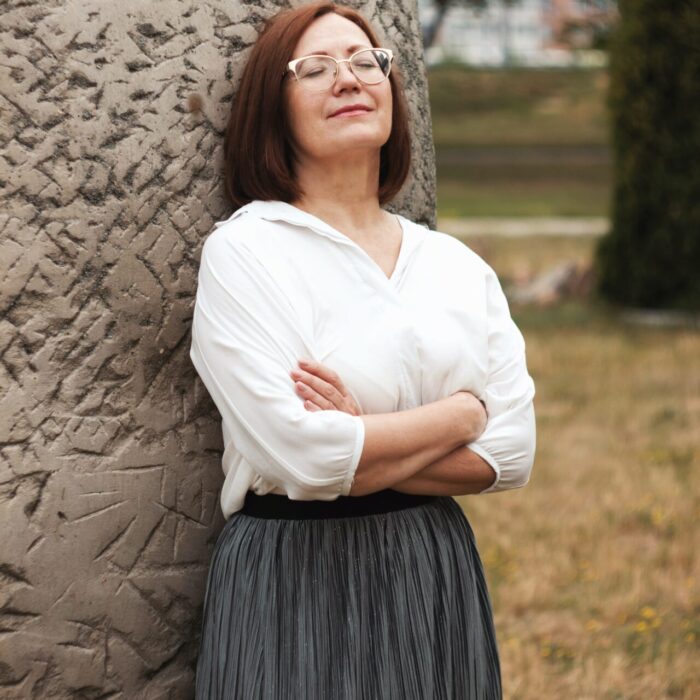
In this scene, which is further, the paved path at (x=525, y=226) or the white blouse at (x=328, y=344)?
the paved path at (x=525, y=226)

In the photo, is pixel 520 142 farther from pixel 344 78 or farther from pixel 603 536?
pixel 344 78

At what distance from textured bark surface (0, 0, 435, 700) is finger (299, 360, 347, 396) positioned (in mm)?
379

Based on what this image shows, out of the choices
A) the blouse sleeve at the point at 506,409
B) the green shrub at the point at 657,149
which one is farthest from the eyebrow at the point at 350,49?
the green shrub at the point at 657,149

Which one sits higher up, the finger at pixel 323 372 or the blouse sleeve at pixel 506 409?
the finger at pixel 323 372

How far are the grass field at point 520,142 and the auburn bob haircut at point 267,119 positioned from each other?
1419cm

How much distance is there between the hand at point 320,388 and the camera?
204 centimetres

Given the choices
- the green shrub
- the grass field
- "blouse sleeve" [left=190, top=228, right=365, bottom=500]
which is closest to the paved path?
the grass field

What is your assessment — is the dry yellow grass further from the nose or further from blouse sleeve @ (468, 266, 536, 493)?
the nose

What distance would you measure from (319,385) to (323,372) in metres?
0.03

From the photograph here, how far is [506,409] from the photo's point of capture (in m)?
2.25

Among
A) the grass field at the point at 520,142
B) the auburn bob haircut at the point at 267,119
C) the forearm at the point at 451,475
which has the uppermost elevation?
the auburn bob haircut at the point at 267,119

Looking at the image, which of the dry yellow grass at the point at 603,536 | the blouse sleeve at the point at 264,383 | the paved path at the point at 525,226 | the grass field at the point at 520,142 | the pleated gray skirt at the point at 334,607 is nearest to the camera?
the blouse sleeve at the point at 264,383

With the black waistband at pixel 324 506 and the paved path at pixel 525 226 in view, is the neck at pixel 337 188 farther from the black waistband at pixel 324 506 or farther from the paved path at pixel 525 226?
the paved path at pixel 525 226

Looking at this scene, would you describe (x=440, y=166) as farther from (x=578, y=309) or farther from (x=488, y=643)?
(x=488, y=643)
